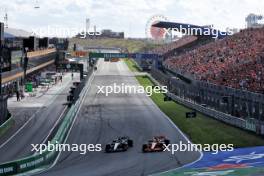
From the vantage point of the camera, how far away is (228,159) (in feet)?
114

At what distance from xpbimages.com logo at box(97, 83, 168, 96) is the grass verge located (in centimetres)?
2448

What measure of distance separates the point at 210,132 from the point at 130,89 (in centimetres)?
4538

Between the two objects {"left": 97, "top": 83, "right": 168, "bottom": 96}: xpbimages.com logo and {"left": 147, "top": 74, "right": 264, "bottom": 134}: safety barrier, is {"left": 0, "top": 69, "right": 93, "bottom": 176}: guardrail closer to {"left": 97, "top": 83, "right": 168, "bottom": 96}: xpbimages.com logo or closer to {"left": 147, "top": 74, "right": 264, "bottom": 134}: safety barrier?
{"left": 147, "top": 74, "right": 264, "bottom": 134}: safety barrier

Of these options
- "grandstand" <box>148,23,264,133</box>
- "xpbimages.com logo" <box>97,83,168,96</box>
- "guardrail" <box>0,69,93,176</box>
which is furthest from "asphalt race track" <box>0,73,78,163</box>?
"xpbimages.com logo" <box>97,83,168,96</box>

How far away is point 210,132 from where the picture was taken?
4506 centimetres

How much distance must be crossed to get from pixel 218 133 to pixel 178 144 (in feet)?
16.2

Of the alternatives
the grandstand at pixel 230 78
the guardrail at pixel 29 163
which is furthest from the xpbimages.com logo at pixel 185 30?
the guardrail at pixel 29 163

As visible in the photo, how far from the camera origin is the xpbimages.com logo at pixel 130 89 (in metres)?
85.4

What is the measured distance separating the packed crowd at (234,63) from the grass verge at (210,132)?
13.3ft

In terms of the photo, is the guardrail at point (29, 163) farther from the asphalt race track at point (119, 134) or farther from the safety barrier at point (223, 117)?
the safety barrier at point (223, 117)

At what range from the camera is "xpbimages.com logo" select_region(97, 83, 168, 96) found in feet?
280

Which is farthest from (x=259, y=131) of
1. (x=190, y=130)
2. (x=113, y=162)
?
(x=113, y=162)

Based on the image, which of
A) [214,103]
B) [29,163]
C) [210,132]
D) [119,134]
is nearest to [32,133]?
[119,134]

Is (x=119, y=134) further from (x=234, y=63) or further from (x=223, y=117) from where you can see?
(x=234, y=63)
